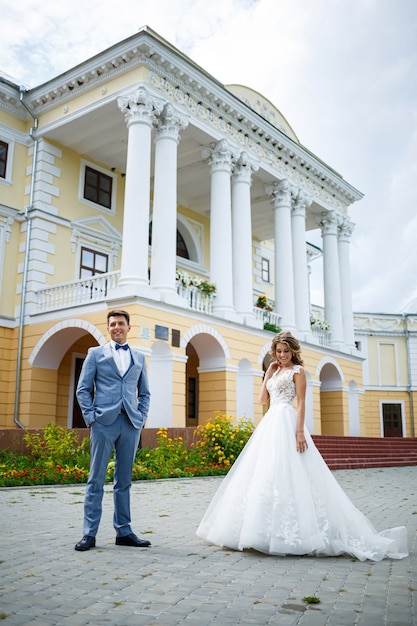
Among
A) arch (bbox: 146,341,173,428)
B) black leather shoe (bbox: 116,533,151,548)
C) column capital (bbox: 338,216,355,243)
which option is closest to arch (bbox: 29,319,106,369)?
arch (bbox: 146,341,173,428)

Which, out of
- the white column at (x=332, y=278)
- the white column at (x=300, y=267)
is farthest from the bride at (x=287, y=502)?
the white column at (x=332, y=278)

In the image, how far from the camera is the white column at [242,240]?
75.0ft

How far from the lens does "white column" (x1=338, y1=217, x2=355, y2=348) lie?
30234mm

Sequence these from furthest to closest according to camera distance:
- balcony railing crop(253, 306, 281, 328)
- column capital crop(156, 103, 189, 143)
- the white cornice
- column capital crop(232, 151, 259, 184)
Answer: balcony railing crop(253, 306, 281, 328) → column capital crop(232, 151, 259, 184) → column capital crop(156, 103, 189, 143) → the white cornice

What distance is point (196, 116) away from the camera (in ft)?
70.4

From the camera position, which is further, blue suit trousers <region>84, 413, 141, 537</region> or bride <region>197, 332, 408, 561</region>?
blue suit trousers <region>84, 413, 141, 537</region>

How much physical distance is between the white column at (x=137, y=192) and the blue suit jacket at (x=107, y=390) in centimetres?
1195

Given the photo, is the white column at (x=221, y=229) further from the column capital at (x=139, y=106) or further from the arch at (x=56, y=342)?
the arch at (x=56, y=342)

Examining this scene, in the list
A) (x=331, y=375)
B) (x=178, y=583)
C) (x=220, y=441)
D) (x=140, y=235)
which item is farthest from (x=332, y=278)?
(x=178, y=583)

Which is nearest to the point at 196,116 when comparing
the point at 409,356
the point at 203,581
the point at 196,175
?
the point at 196,175

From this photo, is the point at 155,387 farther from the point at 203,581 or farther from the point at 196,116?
the point at 203,581

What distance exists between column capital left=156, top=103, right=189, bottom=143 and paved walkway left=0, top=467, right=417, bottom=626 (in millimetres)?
15780

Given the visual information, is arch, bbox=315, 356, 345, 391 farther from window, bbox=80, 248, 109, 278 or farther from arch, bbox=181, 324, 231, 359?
window, bbox=80, 248, 109, 278

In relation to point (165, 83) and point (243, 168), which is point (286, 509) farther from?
point (243, 168)
